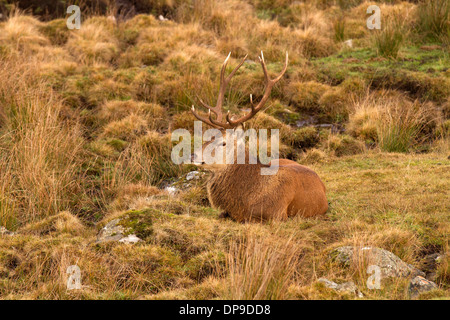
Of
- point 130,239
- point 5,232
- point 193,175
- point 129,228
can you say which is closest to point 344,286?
point 130,239

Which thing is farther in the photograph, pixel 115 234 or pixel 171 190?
pixel 171 190

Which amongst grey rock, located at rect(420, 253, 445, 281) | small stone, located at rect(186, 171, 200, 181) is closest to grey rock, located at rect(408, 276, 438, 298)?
grey rock, located at rect(420, 253, 445, 281)

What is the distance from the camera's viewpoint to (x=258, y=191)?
6172 mm

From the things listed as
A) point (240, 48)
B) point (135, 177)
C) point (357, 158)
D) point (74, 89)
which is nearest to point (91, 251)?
point (135, 177)

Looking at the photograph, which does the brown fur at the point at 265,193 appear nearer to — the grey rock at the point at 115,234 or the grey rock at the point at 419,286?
the grey rock at the point at 115,234

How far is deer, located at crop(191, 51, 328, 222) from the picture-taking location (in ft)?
19.9

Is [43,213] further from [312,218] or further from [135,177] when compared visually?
[312,218]

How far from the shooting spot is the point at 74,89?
10.7 metres

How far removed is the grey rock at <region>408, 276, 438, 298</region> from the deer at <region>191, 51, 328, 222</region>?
184 centimetres

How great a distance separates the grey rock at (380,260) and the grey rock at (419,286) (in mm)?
102

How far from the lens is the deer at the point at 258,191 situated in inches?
239

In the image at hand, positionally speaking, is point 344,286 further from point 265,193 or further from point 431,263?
point 265,193

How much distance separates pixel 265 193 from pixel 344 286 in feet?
6.69

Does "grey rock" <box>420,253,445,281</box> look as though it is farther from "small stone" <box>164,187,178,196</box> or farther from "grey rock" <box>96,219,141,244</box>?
"small stone" <box>164,187,178,196</box>
